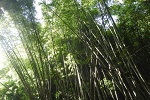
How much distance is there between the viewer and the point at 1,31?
555cm

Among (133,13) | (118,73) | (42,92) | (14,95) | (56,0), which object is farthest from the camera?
(14,95)

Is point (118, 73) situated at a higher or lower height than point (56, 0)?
lower

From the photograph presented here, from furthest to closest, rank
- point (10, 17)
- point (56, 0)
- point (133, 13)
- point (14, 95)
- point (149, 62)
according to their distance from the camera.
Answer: point (14, 95), point (149, 62), point (133, 13), point (56, 0), point (10, 17)

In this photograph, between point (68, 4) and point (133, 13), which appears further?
point (133, 13)

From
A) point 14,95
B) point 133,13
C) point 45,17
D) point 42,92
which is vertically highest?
point 45,17

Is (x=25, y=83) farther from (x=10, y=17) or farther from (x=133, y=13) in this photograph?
(x=133, y=13)

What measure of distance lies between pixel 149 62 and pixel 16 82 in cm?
502

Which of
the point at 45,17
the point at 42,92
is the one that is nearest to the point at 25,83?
the point at 42,92

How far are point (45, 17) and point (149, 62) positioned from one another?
3741 mm

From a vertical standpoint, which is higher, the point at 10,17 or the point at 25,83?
the point at 10,17

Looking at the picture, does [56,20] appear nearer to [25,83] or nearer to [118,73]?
[25,83]

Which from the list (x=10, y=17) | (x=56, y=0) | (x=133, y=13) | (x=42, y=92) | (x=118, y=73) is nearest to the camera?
(x=118, y=73)

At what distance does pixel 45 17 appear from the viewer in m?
5.90

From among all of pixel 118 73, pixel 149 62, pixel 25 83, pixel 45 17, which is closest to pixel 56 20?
pixel 45 17
